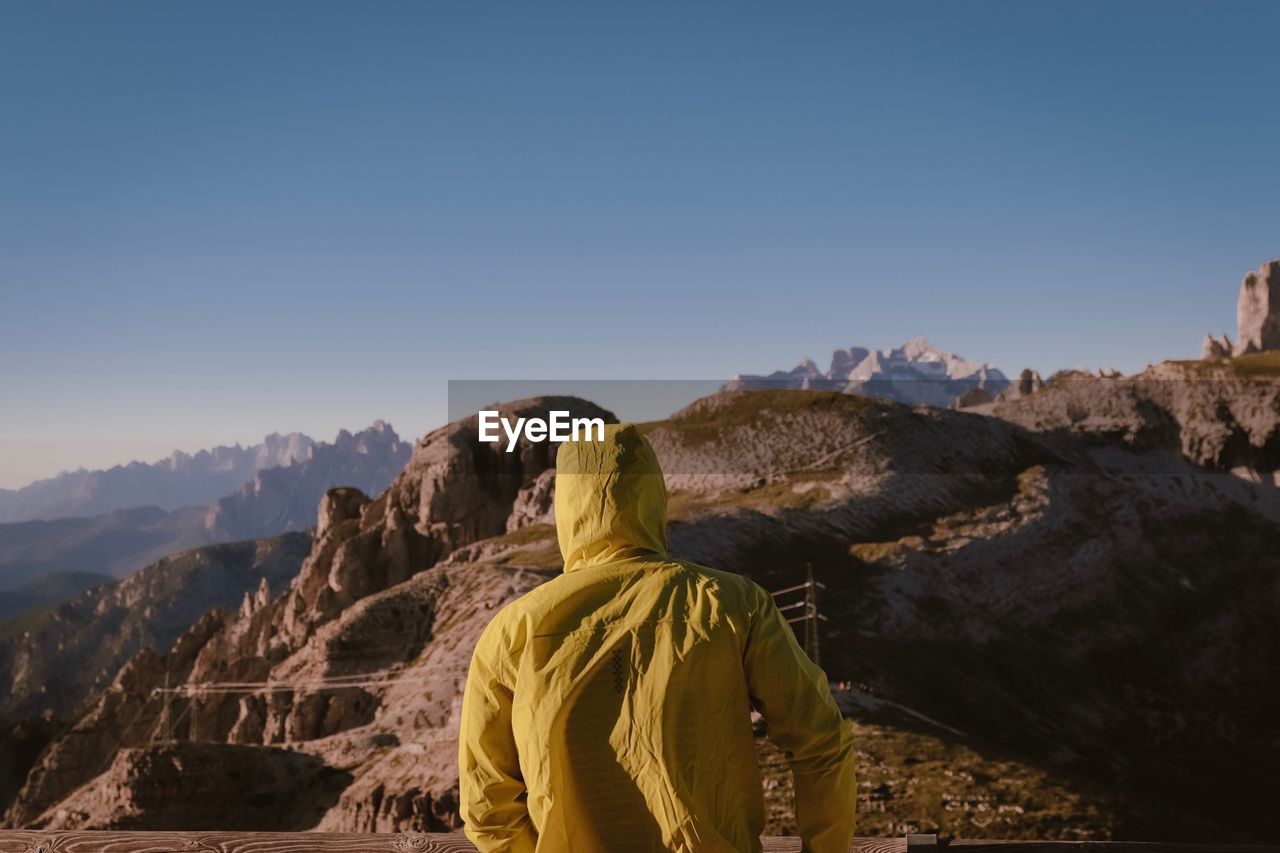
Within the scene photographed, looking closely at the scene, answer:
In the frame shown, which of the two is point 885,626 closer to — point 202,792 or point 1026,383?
point 202,792

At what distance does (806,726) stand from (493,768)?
1.31 m

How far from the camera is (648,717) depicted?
454cm

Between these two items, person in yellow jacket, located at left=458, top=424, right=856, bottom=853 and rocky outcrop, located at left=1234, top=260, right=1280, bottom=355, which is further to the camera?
rocky outcrop, located at left=1234, top=260, right=1280, bottom=355

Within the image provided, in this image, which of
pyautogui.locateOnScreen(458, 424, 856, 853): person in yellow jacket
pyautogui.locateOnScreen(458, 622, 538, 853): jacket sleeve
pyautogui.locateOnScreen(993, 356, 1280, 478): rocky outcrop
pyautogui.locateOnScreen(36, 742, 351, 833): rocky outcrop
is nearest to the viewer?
pyautogui.locateOnScreen(458, 424, 856, 853): person in yellow jacket

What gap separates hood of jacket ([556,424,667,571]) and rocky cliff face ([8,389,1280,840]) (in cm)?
2054

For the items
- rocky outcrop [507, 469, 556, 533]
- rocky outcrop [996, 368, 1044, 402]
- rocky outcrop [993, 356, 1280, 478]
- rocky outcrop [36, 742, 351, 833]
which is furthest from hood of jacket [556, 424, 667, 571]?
rocky outcrop [996, 368, 1044, 402]

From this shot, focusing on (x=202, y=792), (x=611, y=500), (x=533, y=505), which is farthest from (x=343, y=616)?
(x=611, y=500)

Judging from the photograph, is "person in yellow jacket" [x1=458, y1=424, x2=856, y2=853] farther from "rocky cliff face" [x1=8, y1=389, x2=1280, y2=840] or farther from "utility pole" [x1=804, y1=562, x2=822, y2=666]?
"utility pole" [x1=804, y1=562, x2=822, y2=666]

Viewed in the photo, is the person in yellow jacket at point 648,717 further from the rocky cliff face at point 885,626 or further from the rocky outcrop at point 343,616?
the rocky outcrop at point 343,616

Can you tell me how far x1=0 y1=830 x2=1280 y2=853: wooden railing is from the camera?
5715 mm

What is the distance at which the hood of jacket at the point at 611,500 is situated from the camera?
16.0 feet

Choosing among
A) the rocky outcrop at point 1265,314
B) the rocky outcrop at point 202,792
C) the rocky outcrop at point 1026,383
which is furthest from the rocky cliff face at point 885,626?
the rocky outcrop at point 1265,314

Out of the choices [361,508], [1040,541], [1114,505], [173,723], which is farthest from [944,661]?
[361,508]

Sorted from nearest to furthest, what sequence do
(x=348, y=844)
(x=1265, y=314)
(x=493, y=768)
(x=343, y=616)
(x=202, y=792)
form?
(x=493, y=768)
(x=348, y=844)
(x=202, y=792)
(x=343, y=616)
(x=1265, y=314)
